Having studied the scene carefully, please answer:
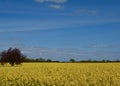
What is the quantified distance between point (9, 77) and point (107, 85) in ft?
24.6

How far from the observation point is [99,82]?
16391 mm

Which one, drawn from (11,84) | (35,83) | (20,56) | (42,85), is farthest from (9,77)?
(20,56)

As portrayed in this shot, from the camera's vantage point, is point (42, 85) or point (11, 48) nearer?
point (42, 85)

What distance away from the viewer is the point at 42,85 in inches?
663

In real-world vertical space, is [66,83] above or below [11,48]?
below

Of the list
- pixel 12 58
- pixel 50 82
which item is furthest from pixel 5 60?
pixel 50 82

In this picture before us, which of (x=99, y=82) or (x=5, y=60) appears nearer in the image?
(x=99, y=82)

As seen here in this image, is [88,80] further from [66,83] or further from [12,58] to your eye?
[12,58]

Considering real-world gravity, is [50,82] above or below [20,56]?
below

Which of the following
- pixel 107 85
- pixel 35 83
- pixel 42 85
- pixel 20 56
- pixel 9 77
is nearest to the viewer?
pixel 107 85

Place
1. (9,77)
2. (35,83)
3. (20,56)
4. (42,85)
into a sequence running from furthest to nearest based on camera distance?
(20,56), (9,77), (35,83), (42,85)

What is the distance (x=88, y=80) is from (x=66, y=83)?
4.95 ft

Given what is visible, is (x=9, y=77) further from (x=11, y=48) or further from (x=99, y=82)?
(x=11, y=48)

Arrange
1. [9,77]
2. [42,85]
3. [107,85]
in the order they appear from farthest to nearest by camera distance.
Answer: [9,77] < [42,85] < [107,85]
